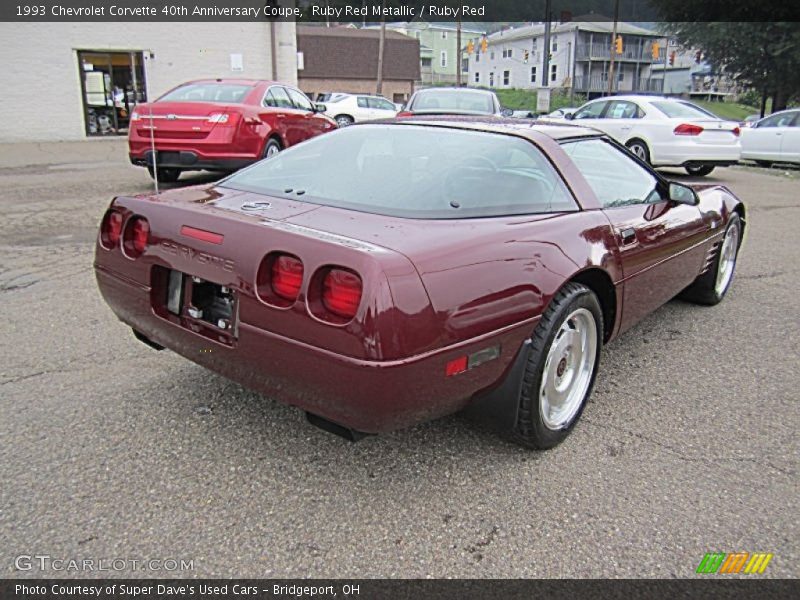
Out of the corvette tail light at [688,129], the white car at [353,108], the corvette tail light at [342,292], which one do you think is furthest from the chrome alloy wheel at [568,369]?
the white car at [353,108]

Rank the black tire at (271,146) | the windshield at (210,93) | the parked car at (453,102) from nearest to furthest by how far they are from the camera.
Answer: the windshield at (210,93) < the black tire at (271,146) < the parked car at (453,102)

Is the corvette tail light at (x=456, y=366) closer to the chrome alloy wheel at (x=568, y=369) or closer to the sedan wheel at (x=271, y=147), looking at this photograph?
the chrome alloy wheel at (x=568, y=369)

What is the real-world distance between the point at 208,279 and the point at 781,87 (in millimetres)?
34352

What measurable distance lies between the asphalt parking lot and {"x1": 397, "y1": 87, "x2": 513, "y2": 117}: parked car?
24.2 ft

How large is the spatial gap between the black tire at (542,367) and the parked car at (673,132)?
900 cm

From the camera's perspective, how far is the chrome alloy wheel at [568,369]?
2674mm

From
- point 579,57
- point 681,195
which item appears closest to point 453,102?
point 681,195

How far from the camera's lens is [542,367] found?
2.50m

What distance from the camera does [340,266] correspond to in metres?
2.02

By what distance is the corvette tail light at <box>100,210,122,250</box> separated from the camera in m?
2.78

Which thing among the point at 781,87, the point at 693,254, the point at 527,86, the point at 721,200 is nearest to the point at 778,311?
the point at 721,200

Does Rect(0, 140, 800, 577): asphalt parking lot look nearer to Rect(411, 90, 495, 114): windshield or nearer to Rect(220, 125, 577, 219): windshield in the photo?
Rect(220, 125, 577, 219): windshield

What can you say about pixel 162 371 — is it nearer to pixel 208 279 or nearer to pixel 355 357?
pixel 208 279

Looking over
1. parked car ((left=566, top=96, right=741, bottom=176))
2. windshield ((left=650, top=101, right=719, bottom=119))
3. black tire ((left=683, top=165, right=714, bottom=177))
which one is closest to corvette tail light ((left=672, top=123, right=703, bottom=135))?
parked car ((left=566, top=96, right=741, bottom=176))
